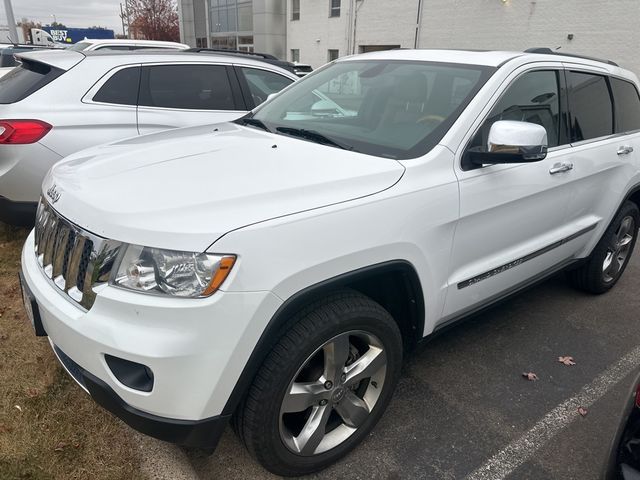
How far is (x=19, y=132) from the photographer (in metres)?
3.88

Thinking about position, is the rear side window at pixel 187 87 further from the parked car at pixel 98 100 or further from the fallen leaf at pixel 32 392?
the fallen leaf at pixel 32 392

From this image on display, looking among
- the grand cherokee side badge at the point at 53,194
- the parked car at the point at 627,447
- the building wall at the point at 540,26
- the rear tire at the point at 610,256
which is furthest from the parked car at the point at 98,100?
the building wall at the point at 540,26

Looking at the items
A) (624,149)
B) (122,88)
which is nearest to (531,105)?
(624,149)

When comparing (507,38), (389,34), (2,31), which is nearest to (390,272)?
(507,38)

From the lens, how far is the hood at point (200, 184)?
1.76m

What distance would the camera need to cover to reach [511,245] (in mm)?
2816

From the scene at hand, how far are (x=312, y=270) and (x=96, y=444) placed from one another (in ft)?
4.58

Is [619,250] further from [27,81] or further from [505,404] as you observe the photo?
[27,81]

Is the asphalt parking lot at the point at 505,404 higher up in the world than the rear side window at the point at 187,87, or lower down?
lower down

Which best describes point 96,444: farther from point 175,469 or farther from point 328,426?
point 328,426

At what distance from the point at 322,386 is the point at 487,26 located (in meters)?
18.7

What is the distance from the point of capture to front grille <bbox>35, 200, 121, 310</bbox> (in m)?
1.79

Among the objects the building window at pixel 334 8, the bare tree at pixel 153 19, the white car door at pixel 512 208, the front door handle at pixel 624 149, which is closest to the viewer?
the white car door at pixel 512 208

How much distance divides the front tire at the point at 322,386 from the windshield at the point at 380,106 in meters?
0.83
